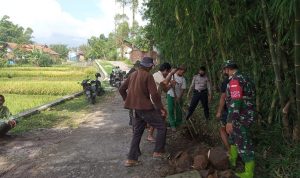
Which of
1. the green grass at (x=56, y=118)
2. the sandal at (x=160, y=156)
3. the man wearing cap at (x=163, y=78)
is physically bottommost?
the green grass at (x=56, y=118)

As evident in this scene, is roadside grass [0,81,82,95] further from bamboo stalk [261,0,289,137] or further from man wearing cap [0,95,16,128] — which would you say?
bamboo stalk [261,0,289,137]

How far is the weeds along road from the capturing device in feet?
17.9

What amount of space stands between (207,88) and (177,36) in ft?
4.09

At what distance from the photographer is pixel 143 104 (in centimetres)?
538

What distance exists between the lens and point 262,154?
5.14 metres

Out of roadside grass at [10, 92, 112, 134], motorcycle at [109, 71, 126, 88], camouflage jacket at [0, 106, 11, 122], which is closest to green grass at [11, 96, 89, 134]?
roadside grass at [10, 92, 112, 134]

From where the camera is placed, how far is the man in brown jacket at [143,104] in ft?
17.6

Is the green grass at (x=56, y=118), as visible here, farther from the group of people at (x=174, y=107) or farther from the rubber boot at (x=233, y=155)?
the rubber boot at (x=233, y=155)

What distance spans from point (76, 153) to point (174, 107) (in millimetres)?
2036

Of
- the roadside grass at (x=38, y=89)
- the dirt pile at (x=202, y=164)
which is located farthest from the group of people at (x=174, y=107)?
the roadside grass at (x=38, y=89)

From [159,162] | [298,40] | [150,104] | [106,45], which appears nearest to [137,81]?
[150,104]

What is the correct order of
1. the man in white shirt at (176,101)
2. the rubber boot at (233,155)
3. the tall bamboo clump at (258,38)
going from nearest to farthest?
the tall bamboo clump at (258,38) < the rubber boot at (233,155) < the man in white shirt at (176,101)

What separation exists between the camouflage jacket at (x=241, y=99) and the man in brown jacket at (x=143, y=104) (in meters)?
1.22

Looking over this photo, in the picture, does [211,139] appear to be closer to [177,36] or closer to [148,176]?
[148,176]
